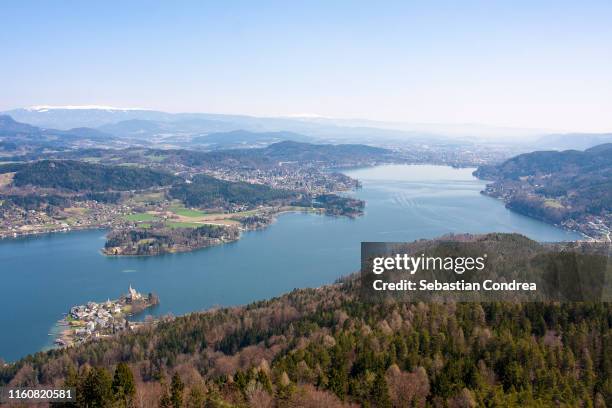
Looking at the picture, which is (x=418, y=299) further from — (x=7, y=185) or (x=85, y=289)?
(x=7, y=185)

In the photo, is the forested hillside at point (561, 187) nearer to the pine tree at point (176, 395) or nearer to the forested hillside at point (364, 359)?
the forested hillside at point (364, 359)

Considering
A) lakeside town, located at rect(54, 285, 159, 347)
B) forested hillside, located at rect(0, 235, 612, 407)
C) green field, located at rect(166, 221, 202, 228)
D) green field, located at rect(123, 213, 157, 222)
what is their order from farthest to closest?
1. green field, located at rect(123, 213, 157, 222)
2. green field, located at rect(166, 221, 202, 228)
3. lakeside town, located at rect(54, 285, 159, 347)
4. forested hillside, located at rect(0, 235, 612, 407)

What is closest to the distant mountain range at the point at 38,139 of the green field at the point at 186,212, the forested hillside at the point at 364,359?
the green field at the point at 186,212

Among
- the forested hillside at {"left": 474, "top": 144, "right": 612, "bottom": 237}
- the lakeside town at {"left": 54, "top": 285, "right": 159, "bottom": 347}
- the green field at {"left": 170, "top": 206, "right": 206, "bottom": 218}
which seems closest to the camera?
the lakeside town at {"left": 54, "top": 285, "right": 159, "bottom": 347}

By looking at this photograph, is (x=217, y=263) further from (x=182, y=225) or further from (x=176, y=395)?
(x=176, y=395)

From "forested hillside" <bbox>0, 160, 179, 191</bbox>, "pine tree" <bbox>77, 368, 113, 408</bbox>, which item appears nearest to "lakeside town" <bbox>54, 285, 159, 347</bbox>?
"pine tree" <bbox>77, 368, 113, 408</bbox>

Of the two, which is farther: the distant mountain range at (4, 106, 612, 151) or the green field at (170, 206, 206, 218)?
the distant mountain range at (4, 106, 612, 151)

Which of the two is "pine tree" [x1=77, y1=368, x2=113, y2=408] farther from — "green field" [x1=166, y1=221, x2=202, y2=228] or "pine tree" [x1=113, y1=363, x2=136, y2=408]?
"green field" [x1=166, y1=221, x2=202, y2=228]
